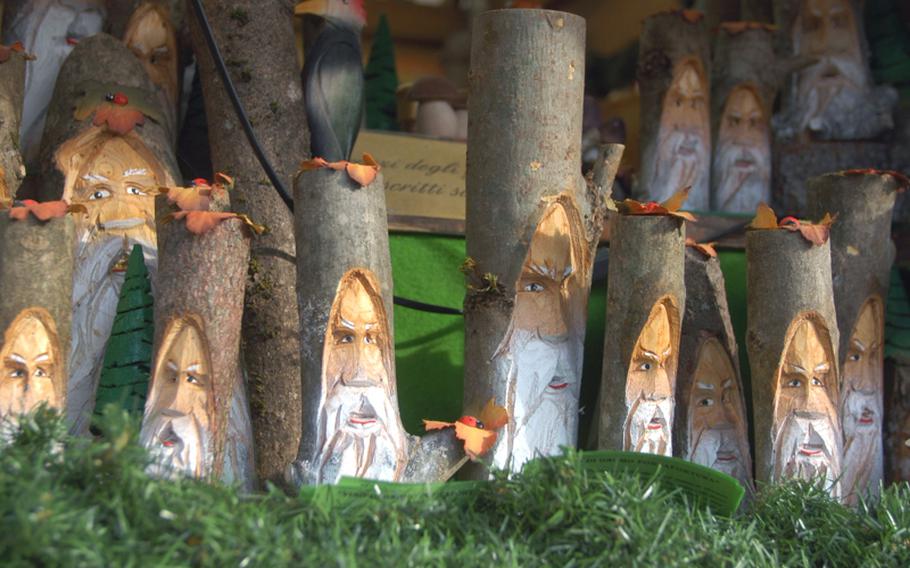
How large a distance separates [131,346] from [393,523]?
484 millimetres

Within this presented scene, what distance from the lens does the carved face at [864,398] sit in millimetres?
1726

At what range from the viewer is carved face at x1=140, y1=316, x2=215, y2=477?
4.43ft

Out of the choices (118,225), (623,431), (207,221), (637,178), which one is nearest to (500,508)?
(623,431)

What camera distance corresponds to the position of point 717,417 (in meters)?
1.63

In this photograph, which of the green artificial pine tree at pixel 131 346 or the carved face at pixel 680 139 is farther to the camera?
the carved face at pixel 680 139

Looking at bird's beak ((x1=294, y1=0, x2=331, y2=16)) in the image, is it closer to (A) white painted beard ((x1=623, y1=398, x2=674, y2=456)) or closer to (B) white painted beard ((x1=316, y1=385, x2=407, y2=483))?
(B) white painted beard ((x1=316, y1=385, x2=407, y2=483))

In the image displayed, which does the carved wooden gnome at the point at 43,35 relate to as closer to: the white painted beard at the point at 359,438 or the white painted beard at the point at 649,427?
the white painted beard at the point at 359,438

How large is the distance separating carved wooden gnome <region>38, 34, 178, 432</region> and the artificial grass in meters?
0.34

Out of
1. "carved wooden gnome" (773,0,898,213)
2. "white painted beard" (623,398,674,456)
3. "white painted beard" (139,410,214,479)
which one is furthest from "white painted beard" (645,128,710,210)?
"white painted beard" (139,410,214,479)

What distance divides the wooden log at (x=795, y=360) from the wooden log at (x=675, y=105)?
0.53 metres

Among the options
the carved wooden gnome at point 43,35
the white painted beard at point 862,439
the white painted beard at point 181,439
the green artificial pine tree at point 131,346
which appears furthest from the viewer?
the carved wooden gnome at point 43,35

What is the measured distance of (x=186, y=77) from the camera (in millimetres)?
2045

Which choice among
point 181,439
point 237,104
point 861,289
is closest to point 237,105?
point 237,104

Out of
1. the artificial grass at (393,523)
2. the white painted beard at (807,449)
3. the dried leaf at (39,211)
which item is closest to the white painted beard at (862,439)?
the white painted beard at (807,449)
